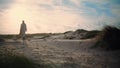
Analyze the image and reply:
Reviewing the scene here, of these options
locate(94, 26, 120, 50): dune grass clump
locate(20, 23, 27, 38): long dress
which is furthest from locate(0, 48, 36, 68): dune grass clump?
locate(20, 23, 27, 38): long dress

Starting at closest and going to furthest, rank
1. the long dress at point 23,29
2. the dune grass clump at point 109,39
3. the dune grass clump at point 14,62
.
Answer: the dune grass clump at point 14,62 → the dune grass clump at point 109,39 → the long dress at point 23,29

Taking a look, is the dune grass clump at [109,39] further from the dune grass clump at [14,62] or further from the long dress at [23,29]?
the long dress at [23,29]

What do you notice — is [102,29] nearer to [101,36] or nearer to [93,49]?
[101,36]

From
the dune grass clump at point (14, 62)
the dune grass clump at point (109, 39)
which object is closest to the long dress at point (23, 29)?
the dune grass clump at point (109, 39)

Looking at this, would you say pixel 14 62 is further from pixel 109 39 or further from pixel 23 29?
pixel 23 29

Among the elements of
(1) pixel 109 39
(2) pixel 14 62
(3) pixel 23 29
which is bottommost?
(2) pixel 14 62

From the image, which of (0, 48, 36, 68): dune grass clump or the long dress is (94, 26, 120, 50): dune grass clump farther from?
the long dress

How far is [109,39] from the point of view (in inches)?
396

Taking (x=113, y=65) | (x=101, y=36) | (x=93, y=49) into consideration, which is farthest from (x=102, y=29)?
(x=113, y=65)

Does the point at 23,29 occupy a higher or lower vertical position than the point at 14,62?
higher

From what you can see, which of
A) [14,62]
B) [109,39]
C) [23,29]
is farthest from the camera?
[23,29]

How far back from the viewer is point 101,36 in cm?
1066

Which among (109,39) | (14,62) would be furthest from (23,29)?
(14,62)

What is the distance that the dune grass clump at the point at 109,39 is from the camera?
31.8ft
